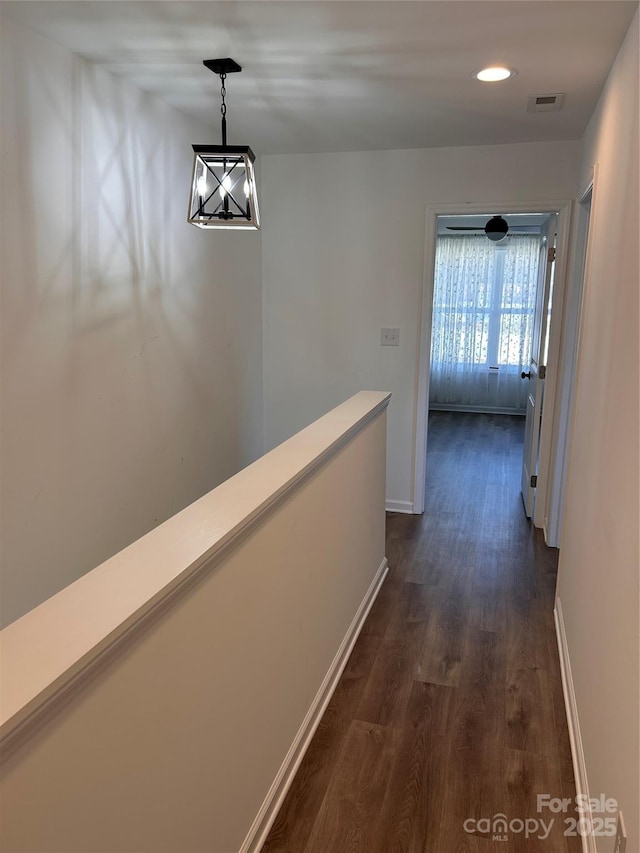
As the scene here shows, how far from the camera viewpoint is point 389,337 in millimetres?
4344

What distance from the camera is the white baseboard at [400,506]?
4.58 m

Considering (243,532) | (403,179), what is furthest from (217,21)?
(403,179)

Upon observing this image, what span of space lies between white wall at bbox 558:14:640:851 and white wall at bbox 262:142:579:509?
1.17 m

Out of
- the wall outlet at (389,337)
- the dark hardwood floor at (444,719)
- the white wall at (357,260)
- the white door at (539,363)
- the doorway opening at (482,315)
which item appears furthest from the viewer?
the doorway opening at (482,315)

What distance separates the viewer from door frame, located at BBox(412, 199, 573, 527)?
153 inches

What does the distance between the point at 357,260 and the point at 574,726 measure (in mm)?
3048

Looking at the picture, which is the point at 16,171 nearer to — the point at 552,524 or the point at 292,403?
the point at 292,403

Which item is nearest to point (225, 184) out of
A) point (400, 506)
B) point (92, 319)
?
point (92, 319)

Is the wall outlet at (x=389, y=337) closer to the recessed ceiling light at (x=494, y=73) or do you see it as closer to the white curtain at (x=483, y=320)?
the recessed ceiling light at (x=494, y=73)

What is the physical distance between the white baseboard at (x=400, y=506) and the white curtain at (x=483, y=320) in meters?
3.92

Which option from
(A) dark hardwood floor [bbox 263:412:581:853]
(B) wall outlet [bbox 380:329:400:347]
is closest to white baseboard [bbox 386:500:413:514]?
(A) dark hardwood floor [bbox 263:412:581:853]

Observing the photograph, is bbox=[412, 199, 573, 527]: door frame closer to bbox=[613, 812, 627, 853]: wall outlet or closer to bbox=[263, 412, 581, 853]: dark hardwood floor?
bbox=[263, 412, 581, 853]: dark hardwood floor

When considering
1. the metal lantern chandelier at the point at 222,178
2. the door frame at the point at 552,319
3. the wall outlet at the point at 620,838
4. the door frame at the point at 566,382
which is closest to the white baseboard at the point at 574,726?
the wall outlet at the point at 620,838

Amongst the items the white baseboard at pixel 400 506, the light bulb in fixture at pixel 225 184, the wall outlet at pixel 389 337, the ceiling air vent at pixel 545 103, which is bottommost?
the white baseboard at pixel 400 506
